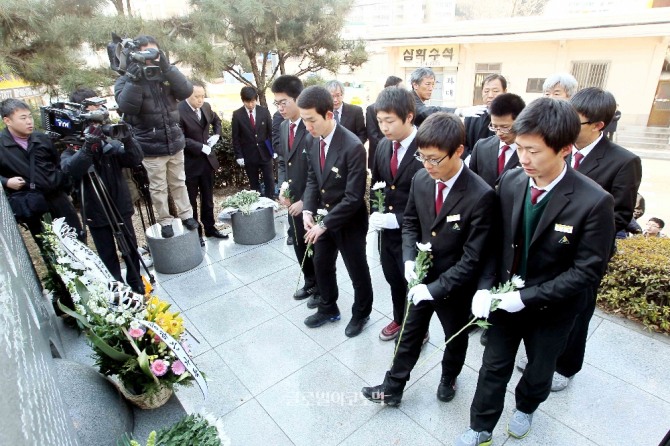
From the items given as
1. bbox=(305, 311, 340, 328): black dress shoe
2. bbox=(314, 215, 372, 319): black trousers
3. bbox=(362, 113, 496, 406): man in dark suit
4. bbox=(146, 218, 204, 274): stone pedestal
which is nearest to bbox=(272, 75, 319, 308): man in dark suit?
bbox=(305, 311, 340, 328): black dress shoe

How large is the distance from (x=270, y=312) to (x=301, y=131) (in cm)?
156

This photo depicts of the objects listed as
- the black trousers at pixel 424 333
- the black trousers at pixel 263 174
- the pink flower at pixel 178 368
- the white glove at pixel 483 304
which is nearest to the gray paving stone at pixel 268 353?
the pink flower at pixel 178 368

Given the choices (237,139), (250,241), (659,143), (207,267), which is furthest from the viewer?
(659,143)

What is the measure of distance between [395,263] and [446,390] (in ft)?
2.80

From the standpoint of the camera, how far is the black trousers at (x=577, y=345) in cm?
226

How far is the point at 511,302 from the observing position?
176cm

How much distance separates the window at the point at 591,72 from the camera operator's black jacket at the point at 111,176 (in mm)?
12535

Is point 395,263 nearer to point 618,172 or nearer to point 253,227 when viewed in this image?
point 618,172

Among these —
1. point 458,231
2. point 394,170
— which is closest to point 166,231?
point 394,170

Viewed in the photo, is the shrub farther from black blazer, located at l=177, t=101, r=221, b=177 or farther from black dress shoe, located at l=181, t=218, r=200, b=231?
black blazer, located at l=177, t=101, r=221, b=177

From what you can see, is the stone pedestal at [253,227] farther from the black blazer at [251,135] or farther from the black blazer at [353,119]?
the black blazer at [353,119]

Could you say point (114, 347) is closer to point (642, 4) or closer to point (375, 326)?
point (375, 326)

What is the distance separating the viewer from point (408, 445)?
2.18 metres

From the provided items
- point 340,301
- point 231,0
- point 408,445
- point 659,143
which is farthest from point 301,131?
point 659,143
